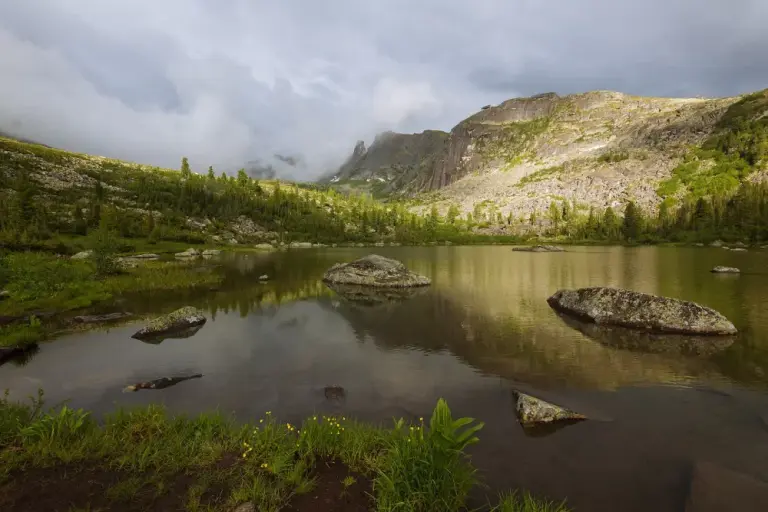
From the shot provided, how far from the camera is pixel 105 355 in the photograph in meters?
20.3

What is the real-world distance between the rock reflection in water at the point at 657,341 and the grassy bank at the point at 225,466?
16387 mm

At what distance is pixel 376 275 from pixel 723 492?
39279mm

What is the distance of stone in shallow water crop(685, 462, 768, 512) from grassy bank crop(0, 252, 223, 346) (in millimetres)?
30535

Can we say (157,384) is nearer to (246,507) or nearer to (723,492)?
(246,507)

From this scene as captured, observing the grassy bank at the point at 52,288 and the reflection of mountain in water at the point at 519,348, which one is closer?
the reflection of mountain in water at the point at 519,348

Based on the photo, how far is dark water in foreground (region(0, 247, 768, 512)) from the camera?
10.8m

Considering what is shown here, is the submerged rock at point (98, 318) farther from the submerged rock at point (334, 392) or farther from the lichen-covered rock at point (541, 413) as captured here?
the lichen-covered rock at point (541, 413)

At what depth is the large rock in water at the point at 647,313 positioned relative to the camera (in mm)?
23719

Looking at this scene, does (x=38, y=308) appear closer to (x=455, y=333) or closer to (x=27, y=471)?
(x=27, y=471)

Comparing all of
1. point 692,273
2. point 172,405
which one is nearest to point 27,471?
point 172,405

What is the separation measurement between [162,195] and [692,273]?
195204 millimetres

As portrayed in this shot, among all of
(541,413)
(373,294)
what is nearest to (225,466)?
(541,413)

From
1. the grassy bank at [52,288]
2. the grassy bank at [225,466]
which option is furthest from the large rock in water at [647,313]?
the grassy bank at [52,288]

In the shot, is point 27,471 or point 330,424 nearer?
point 27,471
